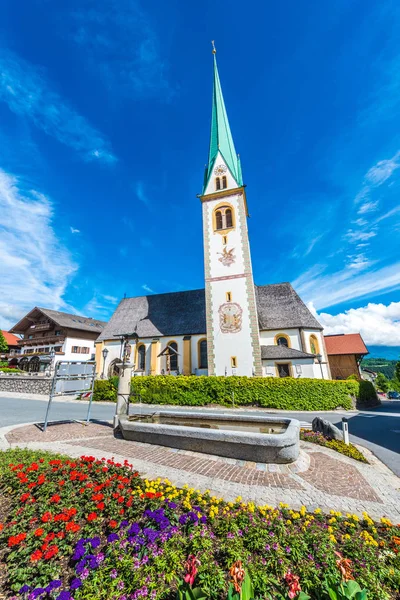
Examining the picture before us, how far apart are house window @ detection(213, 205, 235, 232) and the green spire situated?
3332mm

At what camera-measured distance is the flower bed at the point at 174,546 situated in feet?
7.52

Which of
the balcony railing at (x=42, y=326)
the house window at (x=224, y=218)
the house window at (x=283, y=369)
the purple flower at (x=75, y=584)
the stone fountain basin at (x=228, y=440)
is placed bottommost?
the purple flower at (x=75, y=584)

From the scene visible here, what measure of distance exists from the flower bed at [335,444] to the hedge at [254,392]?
26.5 ft

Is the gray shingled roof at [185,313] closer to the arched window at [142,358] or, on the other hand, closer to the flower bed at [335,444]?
the arched window at [142,358]

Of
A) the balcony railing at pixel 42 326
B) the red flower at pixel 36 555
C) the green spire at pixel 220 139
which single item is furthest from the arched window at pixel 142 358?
the red flower at pixel 36 555

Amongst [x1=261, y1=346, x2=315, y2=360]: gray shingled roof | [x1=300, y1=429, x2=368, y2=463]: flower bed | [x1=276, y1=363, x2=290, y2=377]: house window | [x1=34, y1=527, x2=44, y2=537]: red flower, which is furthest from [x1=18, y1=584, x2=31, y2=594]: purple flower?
[x1=276, y1=363, x2=290, y2=377]: house window

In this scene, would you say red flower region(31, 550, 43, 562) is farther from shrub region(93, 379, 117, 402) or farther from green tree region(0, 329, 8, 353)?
green tree region(0, 329, 8, 353)

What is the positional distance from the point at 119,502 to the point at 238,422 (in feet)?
18.4

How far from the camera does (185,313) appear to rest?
2764 cm

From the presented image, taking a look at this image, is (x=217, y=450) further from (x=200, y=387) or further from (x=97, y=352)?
(x=97, y=352)

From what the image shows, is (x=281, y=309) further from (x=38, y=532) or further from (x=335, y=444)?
(x=38, y=532)

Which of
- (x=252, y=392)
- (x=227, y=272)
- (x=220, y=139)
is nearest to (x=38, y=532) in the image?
(x=252, y=392)

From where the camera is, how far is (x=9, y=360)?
42.8 metres

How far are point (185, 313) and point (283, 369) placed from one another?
11.7m
